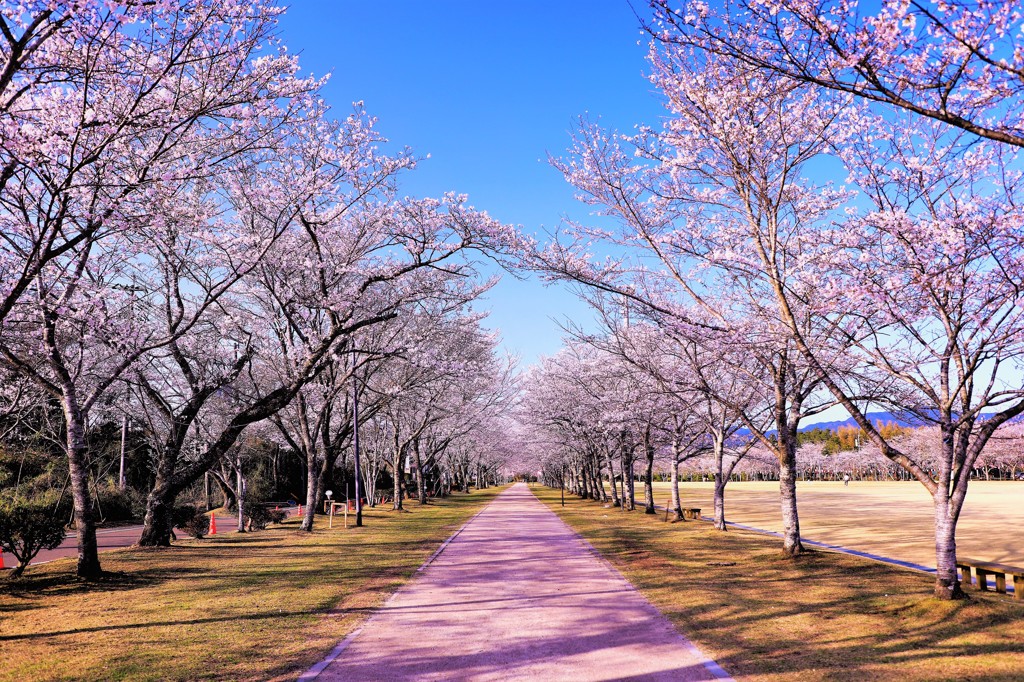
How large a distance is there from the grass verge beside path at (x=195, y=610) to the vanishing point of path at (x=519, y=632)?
600 mm

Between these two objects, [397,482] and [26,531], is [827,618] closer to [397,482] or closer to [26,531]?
[26,531]

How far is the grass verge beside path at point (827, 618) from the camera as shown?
6.59m

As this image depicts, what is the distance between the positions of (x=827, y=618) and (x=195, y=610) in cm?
938

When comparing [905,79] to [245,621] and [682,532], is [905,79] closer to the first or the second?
[245,621]

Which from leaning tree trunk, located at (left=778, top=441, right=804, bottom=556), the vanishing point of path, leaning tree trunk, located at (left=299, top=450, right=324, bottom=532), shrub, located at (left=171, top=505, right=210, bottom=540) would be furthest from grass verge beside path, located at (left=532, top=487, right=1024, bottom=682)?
shrub, located at (left=171, top=505, right=210, bottom=540)

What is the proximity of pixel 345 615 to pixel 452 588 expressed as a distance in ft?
7.87

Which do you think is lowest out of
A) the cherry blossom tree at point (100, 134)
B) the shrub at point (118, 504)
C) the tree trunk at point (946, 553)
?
the shrub at point (118, 504)

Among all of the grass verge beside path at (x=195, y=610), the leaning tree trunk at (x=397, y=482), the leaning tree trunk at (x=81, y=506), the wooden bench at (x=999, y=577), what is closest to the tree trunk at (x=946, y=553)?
the wooden bench at (x=999, y=577)

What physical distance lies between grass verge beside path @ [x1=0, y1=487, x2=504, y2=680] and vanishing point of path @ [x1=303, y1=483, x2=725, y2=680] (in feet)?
1.97

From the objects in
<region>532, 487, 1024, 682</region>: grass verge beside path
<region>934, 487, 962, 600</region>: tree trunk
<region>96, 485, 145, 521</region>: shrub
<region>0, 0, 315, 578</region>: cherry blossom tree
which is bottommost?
<region>96, 485, 145, 521</region>: shrub

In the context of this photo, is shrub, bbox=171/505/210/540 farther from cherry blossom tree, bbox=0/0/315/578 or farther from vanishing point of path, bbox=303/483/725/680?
vanishing point of path, bbox=303/483/725/680

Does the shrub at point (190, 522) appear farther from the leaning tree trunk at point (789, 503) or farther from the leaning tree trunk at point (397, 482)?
the leaning tree trunk at point (789, 503)

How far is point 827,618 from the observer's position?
8758 mm

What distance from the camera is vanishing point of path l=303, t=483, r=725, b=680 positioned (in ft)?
21.3
